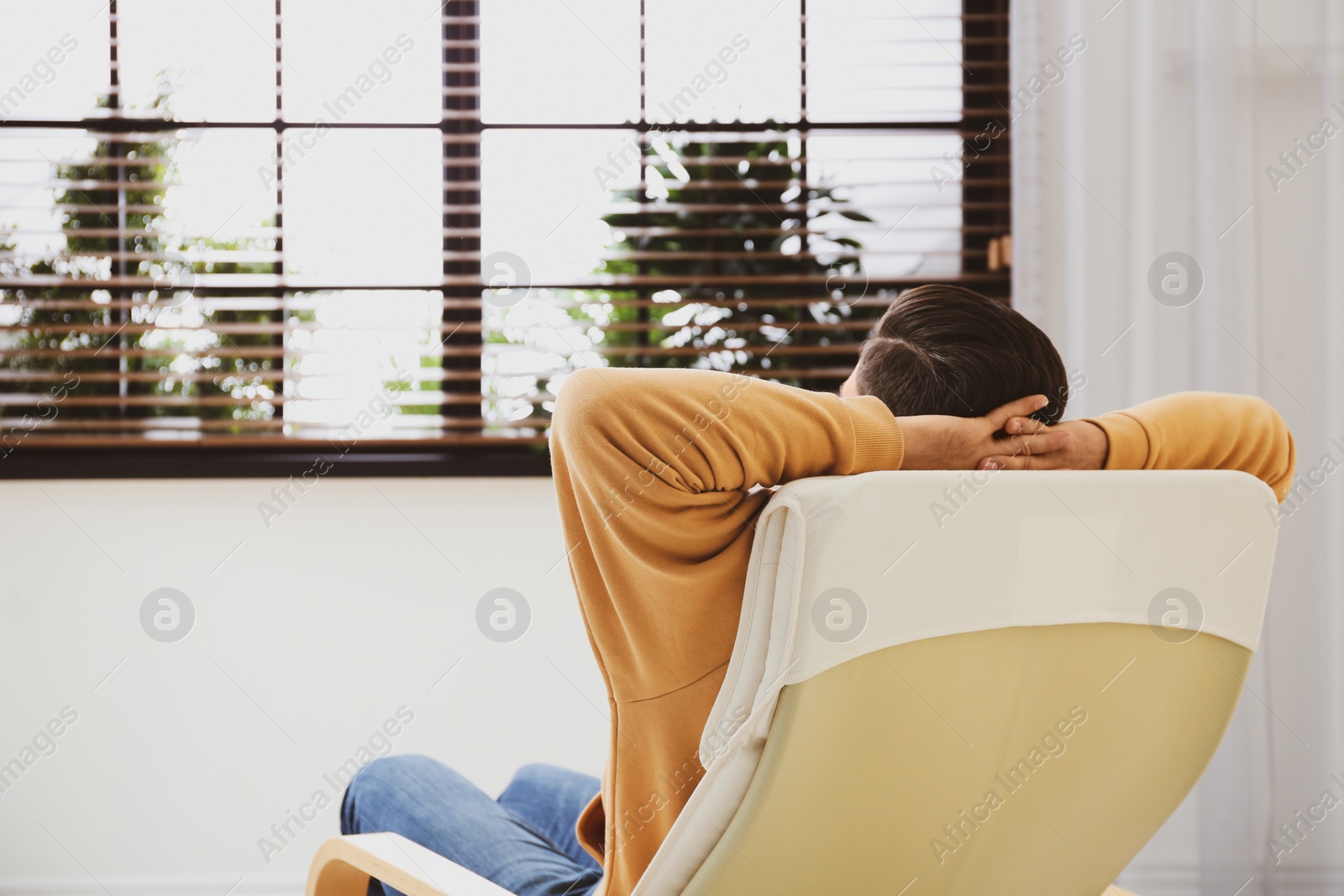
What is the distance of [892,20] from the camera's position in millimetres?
2084

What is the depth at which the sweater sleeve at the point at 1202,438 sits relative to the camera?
882mm

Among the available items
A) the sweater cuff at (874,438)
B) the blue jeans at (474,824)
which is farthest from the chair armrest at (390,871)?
the sweater cuff at (874,438)

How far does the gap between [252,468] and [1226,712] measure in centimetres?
177

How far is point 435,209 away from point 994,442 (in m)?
1.55

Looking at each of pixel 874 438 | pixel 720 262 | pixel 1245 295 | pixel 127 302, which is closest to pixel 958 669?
pixel 874 438

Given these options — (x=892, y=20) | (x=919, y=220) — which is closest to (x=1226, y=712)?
(x=919, y=220)

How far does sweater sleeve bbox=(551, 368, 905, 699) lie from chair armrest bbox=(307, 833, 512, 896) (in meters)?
0.27

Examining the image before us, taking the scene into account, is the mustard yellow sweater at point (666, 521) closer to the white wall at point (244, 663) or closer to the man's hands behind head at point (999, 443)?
the man's hands behind head at point (999, 443)

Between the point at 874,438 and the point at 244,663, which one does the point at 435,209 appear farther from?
the point at 874,438

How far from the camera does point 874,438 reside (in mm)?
716

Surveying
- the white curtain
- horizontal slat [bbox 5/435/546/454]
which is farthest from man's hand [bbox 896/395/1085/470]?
horizontal slat [bbox 5/435/546/454]

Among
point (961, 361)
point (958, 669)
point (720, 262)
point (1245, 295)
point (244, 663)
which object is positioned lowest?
point (244, 663)

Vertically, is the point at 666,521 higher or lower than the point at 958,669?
higher

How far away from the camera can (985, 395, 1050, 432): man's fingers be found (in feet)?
2.63
